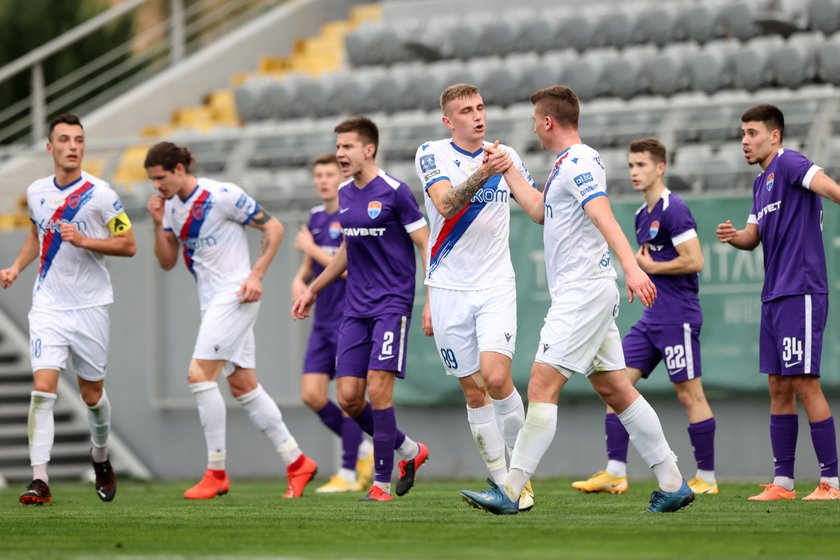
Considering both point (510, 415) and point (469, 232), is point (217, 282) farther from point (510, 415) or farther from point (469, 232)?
point (510, 415)

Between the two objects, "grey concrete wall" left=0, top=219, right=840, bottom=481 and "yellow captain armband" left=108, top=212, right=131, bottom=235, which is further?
"grey concrete wall" left=0, top=219, right=840, bottom=481

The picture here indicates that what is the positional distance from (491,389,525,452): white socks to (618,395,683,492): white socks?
0.97m

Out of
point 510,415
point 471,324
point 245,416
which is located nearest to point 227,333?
point 471,324

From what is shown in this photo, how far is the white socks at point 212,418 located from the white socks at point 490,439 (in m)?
2.60

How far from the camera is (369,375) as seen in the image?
920cm

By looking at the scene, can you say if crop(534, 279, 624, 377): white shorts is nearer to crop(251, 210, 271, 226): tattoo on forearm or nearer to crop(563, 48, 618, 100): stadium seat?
crop(251, 210, 271, 226): tattoo on forearm

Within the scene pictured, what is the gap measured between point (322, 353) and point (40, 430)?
2.45 m

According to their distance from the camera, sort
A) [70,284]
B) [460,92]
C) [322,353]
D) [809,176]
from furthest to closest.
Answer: [322,353]
[70,284]
[809,176]
[460,92]

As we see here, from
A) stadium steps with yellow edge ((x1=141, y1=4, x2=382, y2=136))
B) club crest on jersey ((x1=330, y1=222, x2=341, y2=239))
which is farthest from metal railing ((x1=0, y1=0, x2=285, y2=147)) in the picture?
club crest on jersey ((x1=330, y1=222, x2=341, y2=239))

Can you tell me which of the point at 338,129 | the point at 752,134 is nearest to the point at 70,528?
the point at 338,129

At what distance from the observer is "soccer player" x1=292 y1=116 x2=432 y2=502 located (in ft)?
30.2

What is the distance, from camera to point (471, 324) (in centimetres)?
833

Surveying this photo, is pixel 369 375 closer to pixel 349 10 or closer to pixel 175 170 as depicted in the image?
pixel 175 170

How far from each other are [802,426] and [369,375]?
14.8 ft
